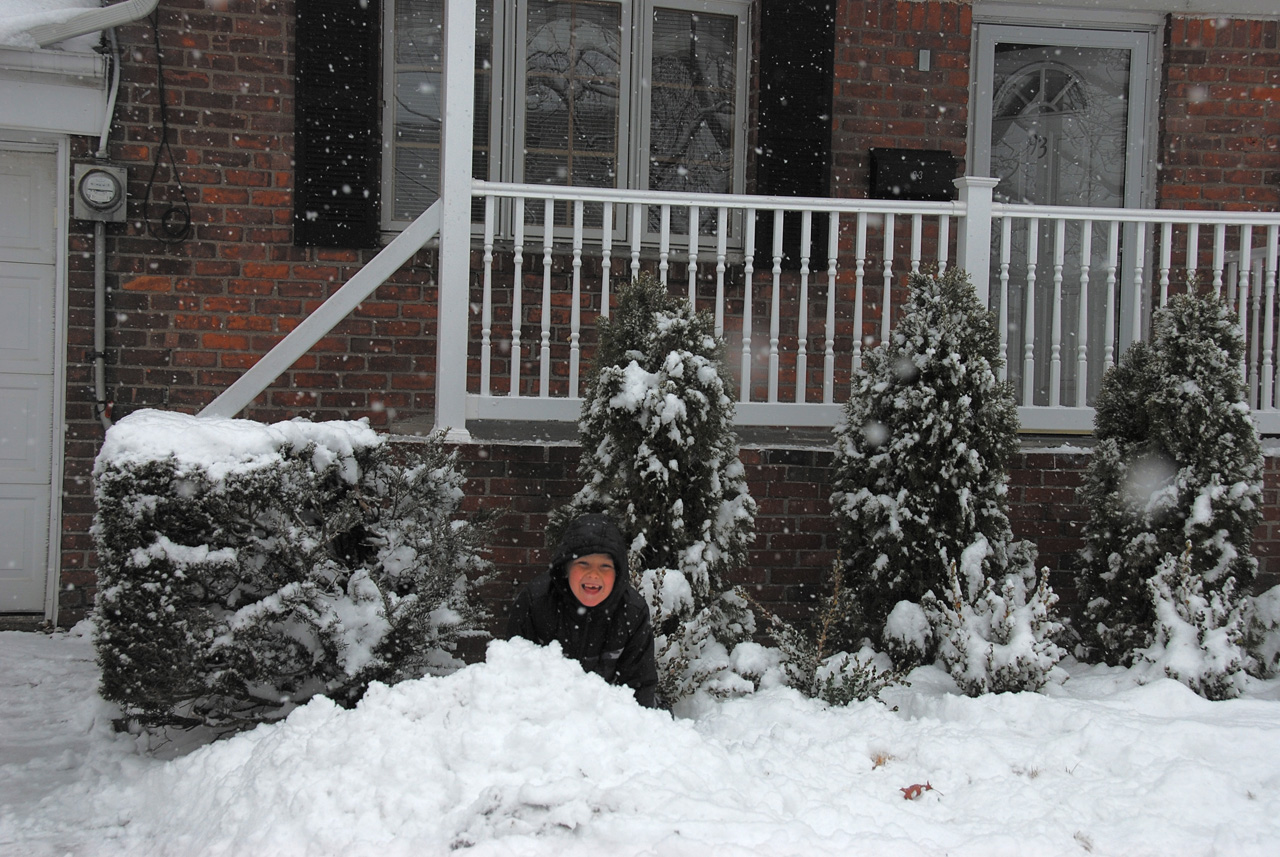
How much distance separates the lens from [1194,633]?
4.26 meters

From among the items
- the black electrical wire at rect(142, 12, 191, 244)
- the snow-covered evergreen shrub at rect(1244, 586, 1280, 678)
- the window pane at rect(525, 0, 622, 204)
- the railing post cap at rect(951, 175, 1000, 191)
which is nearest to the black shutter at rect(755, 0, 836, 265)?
the window pane at rect(525, 0, 622, 204)

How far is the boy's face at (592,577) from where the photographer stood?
3.35 m

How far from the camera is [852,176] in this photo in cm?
635

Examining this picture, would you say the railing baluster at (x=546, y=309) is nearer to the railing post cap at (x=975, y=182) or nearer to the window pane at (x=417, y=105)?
the window pane at (x=417, y=105)

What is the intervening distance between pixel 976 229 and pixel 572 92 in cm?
276

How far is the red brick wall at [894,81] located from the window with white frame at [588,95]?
67 cm

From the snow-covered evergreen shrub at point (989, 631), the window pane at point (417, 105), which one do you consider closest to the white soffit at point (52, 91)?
the window pane at point (417, 105)

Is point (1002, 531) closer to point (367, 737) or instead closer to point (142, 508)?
point (367, 737)

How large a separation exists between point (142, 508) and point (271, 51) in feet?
11.1

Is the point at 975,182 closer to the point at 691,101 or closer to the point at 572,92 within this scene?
the point at 691,101

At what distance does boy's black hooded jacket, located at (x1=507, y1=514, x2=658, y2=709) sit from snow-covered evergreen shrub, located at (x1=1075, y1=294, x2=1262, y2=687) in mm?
2439

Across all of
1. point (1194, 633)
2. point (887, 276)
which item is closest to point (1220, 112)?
point (887, 276)

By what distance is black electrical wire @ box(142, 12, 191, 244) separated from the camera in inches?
217

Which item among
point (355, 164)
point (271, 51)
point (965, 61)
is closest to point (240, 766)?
point (355, 164)
